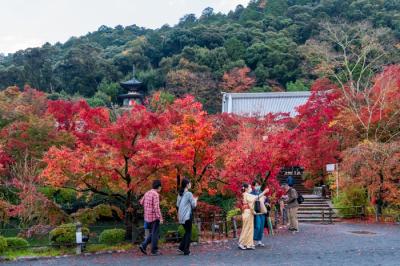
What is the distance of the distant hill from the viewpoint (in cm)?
4082

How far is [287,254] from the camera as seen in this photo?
28.2 ft

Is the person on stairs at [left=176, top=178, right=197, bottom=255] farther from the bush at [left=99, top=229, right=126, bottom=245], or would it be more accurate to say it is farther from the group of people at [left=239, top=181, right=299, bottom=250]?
the bush at [left=99, top=229, right=126, bottom=245]

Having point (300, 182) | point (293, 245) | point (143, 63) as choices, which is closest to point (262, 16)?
point (143, 63)

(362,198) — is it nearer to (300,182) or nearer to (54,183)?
(300,182)

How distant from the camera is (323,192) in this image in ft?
66.6

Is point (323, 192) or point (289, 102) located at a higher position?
point (289, 102)

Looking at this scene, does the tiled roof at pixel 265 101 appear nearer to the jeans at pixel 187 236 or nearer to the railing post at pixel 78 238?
the railing post at pixel 78 238

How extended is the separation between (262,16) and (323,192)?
1627 inches

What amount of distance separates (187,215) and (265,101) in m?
26.0

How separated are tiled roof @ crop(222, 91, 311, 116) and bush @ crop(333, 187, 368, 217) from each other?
1552 cm

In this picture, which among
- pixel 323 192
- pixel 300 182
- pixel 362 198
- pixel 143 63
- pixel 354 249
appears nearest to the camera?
pixel 354 249

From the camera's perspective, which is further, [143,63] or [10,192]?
[143,63]

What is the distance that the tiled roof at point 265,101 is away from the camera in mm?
32281

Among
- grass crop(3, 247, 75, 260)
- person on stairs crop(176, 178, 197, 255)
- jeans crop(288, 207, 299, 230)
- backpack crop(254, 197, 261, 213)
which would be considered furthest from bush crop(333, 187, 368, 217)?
grass crop(3, 247, 75, 260)
